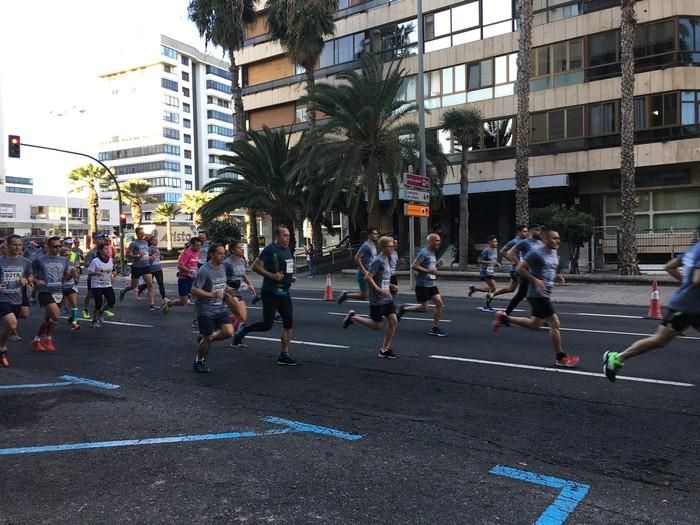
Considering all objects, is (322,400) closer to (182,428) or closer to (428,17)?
(182,428)

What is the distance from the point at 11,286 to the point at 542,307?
7040 mm

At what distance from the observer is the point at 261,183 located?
28484mm

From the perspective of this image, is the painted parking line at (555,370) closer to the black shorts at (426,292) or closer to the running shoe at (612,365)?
the running shoe at (612,365)

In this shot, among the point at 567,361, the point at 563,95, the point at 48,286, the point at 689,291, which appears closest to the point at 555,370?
the point at 567,361

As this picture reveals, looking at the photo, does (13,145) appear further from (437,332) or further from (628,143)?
(628,143)

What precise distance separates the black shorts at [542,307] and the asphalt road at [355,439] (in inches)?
25.4

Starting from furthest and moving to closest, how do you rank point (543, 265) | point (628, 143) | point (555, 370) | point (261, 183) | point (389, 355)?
1. point (261, 183)
2. point (628, 143)
3. point (389, 355)
4. point (543, 265)
5. point (555, 370)

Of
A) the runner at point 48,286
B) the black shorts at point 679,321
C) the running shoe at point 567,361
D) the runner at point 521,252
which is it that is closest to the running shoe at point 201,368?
the runner at point 48,286

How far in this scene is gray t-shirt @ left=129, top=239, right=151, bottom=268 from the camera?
1354 cm

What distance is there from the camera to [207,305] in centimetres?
711

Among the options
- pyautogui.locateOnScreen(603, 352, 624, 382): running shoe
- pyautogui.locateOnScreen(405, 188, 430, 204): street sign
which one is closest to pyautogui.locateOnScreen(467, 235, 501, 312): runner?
pyautogui.locateOnScreen(405, 188, 430, 204): street sign

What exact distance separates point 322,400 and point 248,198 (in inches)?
920

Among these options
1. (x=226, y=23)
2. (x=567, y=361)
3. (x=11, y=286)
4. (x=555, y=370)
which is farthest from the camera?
(x=226, y=23)

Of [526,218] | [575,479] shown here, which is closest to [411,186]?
[526,218]
